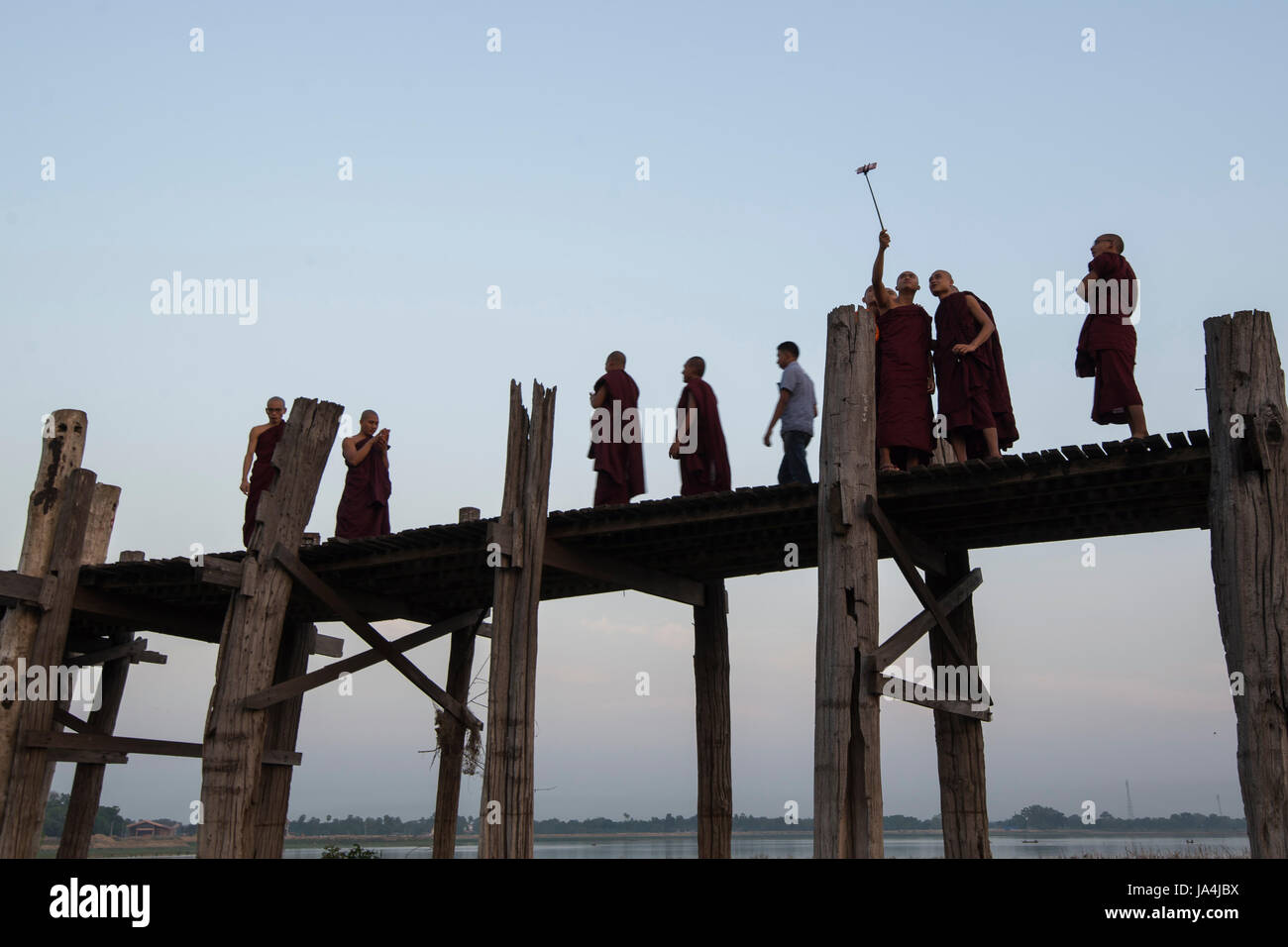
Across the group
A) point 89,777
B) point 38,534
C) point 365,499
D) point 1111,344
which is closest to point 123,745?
point 89,777

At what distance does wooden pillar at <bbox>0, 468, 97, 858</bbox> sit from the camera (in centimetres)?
942

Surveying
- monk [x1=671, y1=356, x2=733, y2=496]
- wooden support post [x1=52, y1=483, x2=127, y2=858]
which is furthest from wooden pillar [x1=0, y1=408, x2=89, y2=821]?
monk [x1=671, y1=356, x2=733, y2=496]

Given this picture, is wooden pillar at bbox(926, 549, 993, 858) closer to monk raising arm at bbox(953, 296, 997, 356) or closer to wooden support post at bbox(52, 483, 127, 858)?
monk raising arm at bbox(953, 296, 997, 356)

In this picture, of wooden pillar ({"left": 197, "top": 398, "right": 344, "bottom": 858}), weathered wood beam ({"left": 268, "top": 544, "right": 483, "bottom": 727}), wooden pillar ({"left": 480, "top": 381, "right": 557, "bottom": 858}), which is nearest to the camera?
wooden pillar ({"left": 480, "top": 381, "right": 557, "bottom": 858})

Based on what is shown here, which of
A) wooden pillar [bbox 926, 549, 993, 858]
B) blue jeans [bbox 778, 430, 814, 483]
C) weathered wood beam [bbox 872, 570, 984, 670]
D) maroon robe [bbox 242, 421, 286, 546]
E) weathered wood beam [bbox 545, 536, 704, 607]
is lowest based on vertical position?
wooden pillar [bbox 926, 549, 993, 858]

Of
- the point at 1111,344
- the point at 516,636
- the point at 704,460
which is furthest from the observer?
the point at 704,460

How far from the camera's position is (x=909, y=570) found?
24.2 ft

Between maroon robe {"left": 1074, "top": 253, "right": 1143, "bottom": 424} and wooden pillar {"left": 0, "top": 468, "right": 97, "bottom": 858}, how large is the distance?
807 centimetres

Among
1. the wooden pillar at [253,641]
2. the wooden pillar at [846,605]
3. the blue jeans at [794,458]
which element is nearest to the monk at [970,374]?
the wooden pillar at [846,605]

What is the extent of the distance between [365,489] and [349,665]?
6.15ft

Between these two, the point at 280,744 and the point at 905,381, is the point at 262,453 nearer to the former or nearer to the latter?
the point at 280,744

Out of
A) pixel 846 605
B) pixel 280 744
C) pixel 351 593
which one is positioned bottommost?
pixel 280 744
